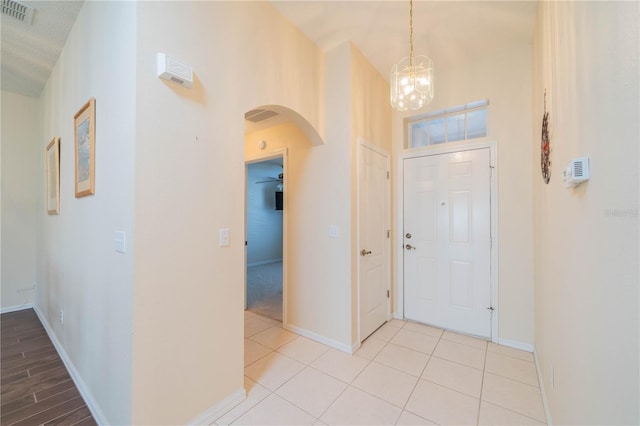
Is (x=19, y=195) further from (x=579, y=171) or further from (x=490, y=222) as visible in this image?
(x=490, y=222)

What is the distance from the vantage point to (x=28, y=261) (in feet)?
11.8

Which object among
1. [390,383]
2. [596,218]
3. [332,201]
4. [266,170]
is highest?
[266,170]

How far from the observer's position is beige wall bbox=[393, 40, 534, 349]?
2473 millimetres

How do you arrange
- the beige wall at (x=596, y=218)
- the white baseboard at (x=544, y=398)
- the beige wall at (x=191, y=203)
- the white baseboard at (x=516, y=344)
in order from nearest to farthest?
the beige wall at (x=596, y=218), the beige wall at (x=191, y=203), the white baseboard at (x=544, y=398), the white baseboard at (x=516, y=344)

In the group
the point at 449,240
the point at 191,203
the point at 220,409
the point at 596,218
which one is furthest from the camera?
the point at 449,240

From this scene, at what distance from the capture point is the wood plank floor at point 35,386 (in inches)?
64.7

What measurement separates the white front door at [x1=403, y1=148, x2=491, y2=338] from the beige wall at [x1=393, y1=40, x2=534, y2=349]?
0.14 m

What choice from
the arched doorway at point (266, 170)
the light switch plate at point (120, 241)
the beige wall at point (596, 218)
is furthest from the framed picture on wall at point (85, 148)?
the beige wall at point (596, 218)

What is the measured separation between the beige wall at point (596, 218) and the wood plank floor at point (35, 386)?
2627mm

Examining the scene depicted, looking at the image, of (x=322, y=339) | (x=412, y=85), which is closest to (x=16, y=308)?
(x=322, y=339)

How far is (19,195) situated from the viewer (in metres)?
3.50

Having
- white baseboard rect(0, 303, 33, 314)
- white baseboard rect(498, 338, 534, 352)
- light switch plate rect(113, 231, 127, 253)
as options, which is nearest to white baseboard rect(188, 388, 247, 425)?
light switch plate rect(113, 231, 127, 253)

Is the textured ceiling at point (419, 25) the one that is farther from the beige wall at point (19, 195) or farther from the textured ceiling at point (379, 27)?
the beige wall at point (19, 195)

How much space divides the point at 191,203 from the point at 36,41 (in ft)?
8.44
